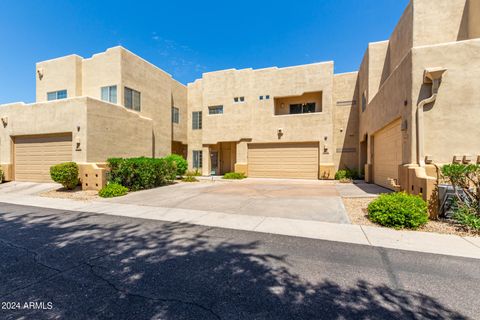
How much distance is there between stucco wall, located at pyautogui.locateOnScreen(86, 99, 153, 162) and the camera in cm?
1326

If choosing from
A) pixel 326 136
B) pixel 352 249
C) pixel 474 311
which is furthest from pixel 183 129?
pixel 474 311

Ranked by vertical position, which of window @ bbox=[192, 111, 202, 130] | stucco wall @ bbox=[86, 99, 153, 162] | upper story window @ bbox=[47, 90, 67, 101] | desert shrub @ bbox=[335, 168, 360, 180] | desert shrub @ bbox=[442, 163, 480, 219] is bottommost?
desert shrub @ bbox=[335, 168, 360, 180]

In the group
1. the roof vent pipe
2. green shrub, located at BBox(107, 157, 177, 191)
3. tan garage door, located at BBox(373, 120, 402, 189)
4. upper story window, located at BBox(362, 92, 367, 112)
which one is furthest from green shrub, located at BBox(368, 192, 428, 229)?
upper story window, located at BBox(362, 92, 367, 112)

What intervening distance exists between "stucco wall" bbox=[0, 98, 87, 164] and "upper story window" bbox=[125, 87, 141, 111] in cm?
382

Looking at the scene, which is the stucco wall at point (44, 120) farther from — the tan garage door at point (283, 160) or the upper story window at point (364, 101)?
the upper story window at point (364, 101)

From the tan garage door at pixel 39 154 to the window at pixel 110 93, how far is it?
4.13 meters

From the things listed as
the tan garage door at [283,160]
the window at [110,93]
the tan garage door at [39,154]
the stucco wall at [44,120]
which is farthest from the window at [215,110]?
the tan garage door at [39,154]

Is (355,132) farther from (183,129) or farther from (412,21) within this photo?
(183,129)

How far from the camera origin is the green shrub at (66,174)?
38.2 feet

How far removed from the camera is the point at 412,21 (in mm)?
11258

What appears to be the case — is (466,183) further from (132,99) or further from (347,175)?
(132,99)

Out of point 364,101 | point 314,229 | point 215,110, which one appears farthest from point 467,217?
point 215,110

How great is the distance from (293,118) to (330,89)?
146 inches

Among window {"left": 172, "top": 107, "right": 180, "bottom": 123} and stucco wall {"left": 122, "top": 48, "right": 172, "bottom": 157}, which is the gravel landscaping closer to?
stucco wall {"left": 122, "top": 48, "right": 172, "bottom": 157}
